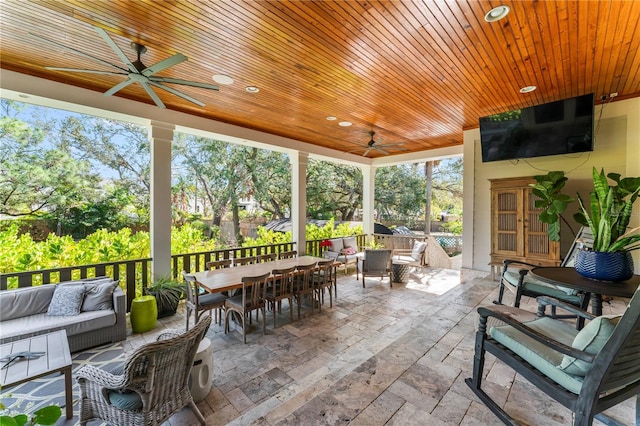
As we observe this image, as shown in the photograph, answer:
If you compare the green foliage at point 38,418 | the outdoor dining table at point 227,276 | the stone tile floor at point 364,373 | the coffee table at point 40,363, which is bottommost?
the stone tile floor at point 364,373

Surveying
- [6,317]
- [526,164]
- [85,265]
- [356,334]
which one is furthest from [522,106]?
[6,317]

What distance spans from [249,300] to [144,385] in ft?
5.59

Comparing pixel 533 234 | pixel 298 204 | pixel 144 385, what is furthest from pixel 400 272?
pixel 144 385

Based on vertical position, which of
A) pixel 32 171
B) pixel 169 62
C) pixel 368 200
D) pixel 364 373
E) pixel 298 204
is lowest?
pixel 364 373

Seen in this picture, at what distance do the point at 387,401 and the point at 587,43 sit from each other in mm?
3989

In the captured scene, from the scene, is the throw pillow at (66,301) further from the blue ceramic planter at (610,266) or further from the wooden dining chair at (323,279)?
the blue ceramic planter at (610,266)

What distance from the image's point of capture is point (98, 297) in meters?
3.12

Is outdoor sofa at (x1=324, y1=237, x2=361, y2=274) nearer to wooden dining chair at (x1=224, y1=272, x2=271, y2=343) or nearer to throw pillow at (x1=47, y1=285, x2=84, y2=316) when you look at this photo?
wooden dining chair at (x1=224, y1=272, x2=271, y2=343)

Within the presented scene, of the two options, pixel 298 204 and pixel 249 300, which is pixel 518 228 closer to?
pixel 298 204

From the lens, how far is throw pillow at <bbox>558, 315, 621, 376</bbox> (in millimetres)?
1406

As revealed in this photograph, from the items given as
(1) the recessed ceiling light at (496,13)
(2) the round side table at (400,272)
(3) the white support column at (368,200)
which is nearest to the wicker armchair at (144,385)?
(1) the recessed ceiling light at (496,13)

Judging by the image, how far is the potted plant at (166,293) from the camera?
386cm

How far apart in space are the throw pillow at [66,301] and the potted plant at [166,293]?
2.99 feet

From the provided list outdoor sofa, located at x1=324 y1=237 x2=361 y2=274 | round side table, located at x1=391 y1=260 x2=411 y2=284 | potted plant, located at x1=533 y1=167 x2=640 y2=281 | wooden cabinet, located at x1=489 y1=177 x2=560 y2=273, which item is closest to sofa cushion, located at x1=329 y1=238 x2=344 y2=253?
outdoor sofa, located at x1=324 y1=237 x2=361 y2=274
